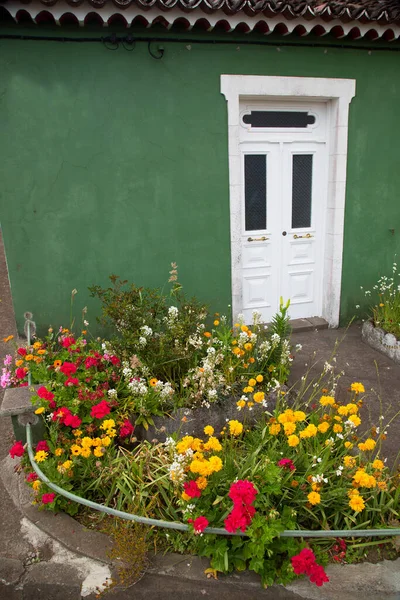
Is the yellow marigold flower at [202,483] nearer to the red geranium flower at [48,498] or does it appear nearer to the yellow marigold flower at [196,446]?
the yellow marigold flower at [196,446]

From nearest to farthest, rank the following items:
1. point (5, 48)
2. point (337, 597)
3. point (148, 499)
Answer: point (337, 597) → point (148, 499) → point (5, 48)

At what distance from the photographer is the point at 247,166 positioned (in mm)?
5309

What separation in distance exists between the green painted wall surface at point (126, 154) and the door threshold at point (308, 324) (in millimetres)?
1078

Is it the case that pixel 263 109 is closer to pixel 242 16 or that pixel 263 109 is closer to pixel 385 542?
pixel 242 16

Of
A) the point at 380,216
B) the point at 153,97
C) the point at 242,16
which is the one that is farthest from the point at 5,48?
the point at 380,216

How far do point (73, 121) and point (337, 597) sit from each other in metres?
4.62

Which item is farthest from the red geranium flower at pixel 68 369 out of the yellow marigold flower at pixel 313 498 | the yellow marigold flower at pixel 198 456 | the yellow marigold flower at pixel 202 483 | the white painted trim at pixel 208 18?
the white painted trim at pixel 208 18

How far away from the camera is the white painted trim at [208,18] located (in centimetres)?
391

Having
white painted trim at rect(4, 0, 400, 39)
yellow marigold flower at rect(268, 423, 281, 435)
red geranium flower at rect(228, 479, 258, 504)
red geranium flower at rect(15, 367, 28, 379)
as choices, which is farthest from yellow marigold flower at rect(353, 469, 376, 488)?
white painted trim at rect(4, 0, 400, 39)

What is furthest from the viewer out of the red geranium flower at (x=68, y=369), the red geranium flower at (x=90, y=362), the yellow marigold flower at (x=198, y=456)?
the red geranium flower at (x=90, y=362)

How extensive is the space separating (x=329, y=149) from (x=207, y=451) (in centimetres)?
434

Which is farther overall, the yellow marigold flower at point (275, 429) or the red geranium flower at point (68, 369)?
the red geranium flower at point (68, 369)

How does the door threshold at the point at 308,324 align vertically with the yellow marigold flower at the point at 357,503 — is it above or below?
below

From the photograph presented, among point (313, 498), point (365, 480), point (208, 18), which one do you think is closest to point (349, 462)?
point (365, 480)
